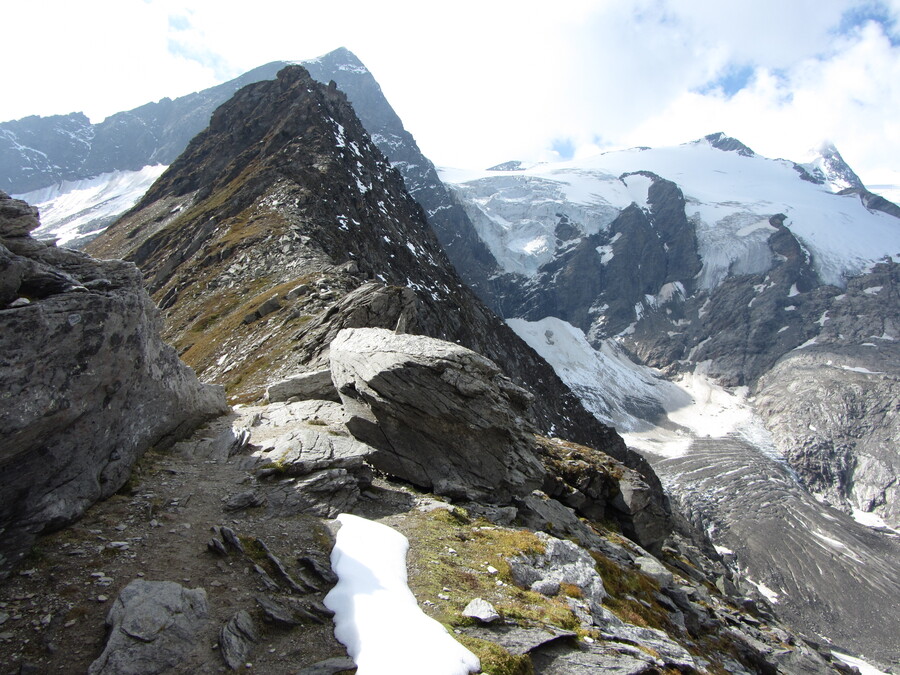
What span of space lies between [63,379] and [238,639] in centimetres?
704

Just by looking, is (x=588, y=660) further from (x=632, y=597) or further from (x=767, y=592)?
(x=767, y=592)

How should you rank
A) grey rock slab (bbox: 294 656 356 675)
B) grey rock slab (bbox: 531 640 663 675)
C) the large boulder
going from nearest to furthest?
grey rock slab (bbox: 294 656 356 675) → grey rock slab (bbox: 531 640 663 675) → the large boulder

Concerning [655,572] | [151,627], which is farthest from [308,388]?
[655,572]

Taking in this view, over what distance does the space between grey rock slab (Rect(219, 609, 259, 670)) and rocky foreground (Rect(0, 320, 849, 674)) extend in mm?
27

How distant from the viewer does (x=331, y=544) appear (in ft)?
44.2

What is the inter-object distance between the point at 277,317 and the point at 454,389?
30828mm

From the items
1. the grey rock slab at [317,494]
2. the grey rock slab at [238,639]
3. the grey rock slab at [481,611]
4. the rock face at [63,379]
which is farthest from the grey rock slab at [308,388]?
the grey rock slab at [238,639]

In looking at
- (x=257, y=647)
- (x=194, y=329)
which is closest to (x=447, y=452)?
(x=257, y=647)

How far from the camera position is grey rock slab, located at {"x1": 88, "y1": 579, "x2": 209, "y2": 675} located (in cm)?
810

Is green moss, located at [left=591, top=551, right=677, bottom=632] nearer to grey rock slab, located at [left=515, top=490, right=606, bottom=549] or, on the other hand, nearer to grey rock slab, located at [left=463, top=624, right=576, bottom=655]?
grey rock slab, located at [left=515, top=490, right=606, bottom=549]

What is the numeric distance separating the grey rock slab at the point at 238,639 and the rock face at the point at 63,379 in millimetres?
4606

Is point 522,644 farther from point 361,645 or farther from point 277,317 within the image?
point 277,317

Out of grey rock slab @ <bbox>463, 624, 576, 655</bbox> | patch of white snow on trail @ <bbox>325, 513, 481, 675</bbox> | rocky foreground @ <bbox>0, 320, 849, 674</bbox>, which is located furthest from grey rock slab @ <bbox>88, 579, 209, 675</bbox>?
grey rock slab @ <bbox>463, 624, 576, 655</bbox>

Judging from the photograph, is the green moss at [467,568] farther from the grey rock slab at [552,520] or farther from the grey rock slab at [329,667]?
the grey rock slab at [552,520]
